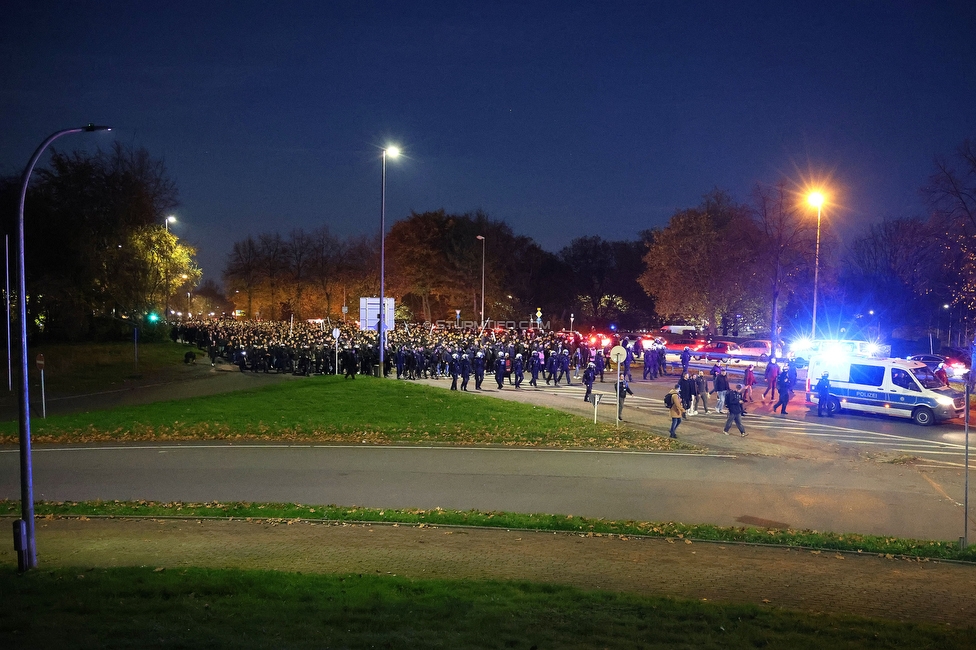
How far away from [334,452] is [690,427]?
35.0ft

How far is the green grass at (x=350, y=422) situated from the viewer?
1947 cm

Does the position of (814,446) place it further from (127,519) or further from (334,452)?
(127,519)

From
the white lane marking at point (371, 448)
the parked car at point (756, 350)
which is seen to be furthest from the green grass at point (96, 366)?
the parked car at point (756, 350)

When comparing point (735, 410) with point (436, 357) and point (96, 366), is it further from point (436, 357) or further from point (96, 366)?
point (96, 366)

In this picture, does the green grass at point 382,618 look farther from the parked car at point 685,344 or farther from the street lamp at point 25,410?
the parked car at point 685,344

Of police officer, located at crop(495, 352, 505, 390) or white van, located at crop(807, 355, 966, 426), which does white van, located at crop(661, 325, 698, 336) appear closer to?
police officer, located at crop(495, 352, 505, 390)

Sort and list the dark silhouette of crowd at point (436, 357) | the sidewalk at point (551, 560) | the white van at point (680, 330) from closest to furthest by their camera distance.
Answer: the sidewalk at point (551, 560) → the dark silhouette of crowd at point (436, 357) → the white van at point (680, 330)

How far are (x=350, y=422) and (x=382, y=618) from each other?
1505cm

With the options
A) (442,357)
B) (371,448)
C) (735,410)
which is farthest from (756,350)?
(371,448)

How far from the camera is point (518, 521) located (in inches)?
437

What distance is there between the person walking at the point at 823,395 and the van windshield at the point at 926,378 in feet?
8.69

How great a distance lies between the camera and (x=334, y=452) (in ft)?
58.5

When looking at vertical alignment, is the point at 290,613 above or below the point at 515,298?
below

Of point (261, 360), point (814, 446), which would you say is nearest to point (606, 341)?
point (261, 360)
